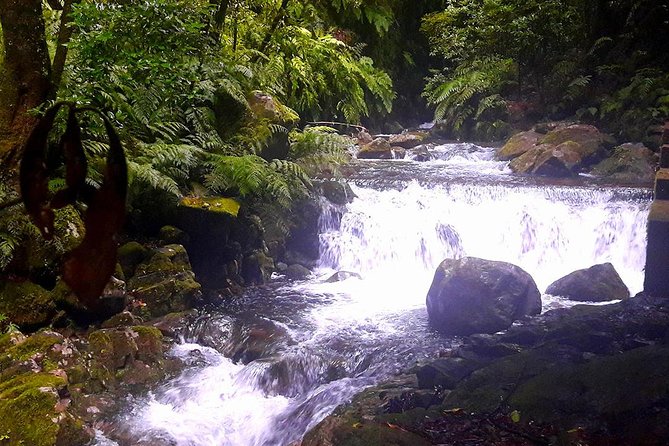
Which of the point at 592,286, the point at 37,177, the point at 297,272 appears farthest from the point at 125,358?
the point at 592,286

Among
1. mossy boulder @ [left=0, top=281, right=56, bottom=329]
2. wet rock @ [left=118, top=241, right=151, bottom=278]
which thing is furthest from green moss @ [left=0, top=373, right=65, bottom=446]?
wet rock @ [left=118, top=241, right=151, bottom=278]

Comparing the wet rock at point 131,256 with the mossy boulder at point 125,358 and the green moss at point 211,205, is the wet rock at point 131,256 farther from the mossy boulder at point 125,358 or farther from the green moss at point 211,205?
the mossy boulder at point 125,358

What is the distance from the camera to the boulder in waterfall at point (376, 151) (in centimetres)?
1183

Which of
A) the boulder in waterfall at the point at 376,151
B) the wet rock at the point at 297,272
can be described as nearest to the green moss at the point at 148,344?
the wet rock at the point at 297,272

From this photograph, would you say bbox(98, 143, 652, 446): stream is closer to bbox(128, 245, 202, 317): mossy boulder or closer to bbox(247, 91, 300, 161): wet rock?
bbox(128, 245, 202, 317): mossy boulder

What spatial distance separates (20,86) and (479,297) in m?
4.07

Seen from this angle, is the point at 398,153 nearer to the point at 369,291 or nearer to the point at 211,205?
the point at 369,291

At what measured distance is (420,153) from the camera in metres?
11.7

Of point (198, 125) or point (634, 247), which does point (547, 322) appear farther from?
point (198, 125)

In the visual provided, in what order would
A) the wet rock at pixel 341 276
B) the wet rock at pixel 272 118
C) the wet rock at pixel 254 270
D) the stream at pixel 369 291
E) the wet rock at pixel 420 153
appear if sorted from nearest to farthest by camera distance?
1. the stream at pixel 369 291
2. the wet rock at pixel 254 270
3. the wet rock at pixel 341 276
4. the wet rock at pixel 272 118
5. the wet rock at pixel 420 153

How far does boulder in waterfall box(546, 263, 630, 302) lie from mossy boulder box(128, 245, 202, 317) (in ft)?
13.0

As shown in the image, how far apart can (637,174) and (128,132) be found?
25.7ft

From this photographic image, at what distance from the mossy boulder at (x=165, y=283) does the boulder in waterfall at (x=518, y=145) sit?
7462mm

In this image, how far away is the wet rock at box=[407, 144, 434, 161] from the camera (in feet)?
37.7
